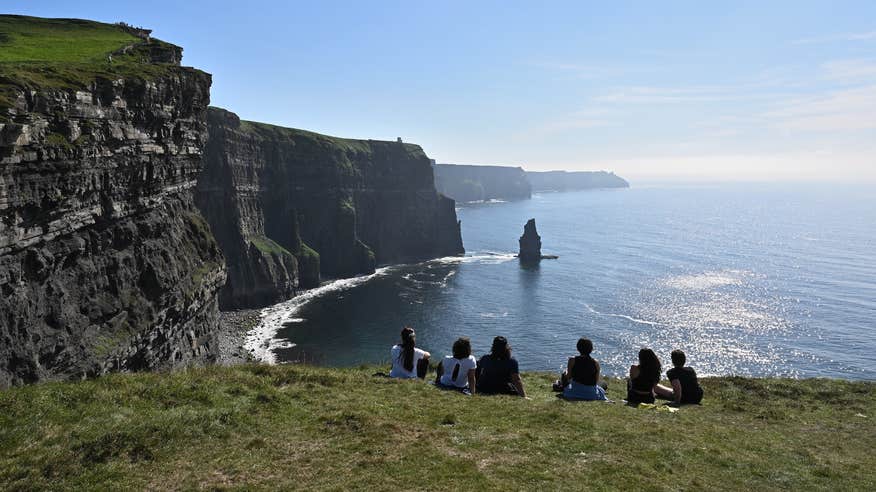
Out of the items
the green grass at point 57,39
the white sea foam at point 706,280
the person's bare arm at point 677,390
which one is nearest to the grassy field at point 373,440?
the person's bare arm at point 677,390

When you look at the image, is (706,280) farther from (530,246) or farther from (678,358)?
(678,358)

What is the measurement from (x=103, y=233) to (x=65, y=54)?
1854cm

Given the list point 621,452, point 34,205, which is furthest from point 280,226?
point 621,452

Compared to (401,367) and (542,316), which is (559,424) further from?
(542,316)

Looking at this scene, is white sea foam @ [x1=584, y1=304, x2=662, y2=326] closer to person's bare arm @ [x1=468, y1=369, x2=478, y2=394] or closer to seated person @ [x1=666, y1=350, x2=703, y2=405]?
seated person @ [x1=666, y1=350, x2=703, y2=405]

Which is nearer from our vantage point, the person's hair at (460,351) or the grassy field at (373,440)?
the grassy field at (373,440)

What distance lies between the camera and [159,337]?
127 feet

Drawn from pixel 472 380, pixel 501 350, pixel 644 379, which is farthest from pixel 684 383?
pixel 472 380

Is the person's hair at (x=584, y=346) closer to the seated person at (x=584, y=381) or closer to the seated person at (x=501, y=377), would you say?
the seated person at (x=584, y=381)

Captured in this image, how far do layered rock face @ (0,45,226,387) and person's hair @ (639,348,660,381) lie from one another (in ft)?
→ 87.9

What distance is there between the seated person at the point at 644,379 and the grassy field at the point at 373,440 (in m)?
1.30

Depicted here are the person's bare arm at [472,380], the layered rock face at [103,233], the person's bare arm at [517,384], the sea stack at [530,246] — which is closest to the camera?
the person's bare arm at [472,380]

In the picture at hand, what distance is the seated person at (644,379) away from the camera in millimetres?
17422

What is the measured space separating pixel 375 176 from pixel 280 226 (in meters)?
48.2
